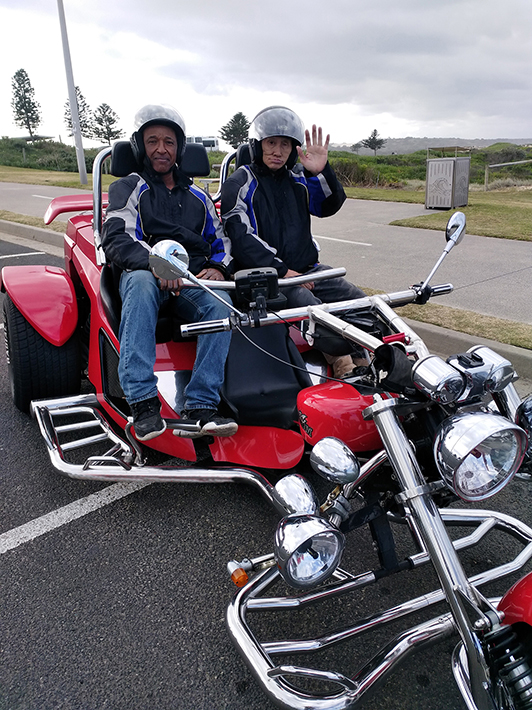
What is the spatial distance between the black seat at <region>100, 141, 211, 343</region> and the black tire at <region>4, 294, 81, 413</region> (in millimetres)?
546

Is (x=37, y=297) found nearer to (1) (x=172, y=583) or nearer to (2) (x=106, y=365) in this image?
(2) (x=106, y=365)

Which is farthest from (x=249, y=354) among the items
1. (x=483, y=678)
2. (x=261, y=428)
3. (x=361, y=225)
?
(x=361, y=225)

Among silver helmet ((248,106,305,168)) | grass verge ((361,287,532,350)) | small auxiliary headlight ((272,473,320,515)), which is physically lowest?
grass verge ((361,287,532,350))

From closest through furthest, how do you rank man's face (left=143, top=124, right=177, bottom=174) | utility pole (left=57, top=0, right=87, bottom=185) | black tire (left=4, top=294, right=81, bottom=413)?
man's face (left=143, top=124, right=177, bottom=174) < black tire (left=4, top=294, right=81, bottom=413) < utility pole (left=57, top=0, right=87, bottom=185)

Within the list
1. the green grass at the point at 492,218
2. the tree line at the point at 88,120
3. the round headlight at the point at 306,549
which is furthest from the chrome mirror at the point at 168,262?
the tree line at the point at 88,120

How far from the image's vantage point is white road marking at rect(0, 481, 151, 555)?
2.50 m

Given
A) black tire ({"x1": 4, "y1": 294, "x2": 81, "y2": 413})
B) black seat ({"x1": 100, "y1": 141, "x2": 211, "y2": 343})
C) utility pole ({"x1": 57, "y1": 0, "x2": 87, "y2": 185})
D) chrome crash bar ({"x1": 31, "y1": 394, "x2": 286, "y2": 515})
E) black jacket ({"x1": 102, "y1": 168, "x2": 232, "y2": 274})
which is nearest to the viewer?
chrome crash bar ({"x1": 31, "y1": 394, "x2": 286, "y2": 515})

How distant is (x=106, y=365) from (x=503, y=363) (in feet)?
6.89

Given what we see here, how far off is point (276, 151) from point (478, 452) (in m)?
2.34

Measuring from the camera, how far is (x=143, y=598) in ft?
7.10

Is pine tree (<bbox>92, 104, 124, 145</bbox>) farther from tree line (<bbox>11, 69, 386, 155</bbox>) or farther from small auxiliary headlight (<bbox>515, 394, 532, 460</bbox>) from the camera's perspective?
small auxiliary headlight (<bbox>515, 394, 532, 460</bbox>)

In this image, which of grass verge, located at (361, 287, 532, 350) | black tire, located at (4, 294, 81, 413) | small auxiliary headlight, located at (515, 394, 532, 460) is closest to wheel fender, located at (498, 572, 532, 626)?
small auxiliary headlight, located at (515, 394, 532, 460)

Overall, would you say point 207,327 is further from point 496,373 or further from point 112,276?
point 112,276

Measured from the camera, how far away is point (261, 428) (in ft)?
8.39
